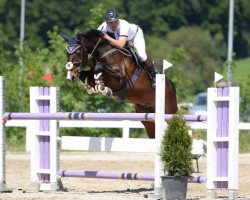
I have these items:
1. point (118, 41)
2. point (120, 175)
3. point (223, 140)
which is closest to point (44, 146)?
point (120, 175)

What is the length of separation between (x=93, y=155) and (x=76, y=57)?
7.60m

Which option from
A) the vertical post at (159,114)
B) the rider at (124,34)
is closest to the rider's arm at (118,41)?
the rider at (124,34)

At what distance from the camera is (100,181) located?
12.9 meters

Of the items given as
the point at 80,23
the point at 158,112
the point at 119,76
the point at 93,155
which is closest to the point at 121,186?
the point at 119,76

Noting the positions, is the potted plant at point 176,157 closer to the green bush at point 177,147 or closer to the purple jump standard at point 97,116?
the green bush at point 177,147

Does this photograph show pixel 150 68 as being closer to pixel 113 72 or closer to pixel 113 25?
pixel 113 72

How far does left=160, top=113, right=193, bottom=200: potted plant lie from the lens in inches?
359

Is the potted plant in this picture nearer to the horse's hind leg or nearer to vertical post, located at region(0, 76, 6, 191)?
vertical post, located at region(0, 76, 6, 191)

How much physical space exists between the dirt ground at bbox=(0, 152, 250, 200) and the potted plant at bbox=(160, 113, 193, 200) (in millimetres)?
692

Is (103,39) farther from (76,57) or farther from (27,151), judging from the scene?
(27,151)

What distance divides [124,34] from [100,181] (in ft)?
7.70

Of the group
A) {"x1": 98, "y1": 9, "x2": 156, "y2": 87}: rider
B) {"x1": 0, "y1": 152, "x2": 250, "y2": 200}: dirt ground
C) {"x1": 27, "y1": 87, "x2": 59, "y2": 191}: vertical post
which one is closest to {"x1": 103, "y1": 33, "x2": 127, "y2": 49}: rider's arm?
{"x1": 98, "y1": 9, "x2": 156, "y2": 87}: rider

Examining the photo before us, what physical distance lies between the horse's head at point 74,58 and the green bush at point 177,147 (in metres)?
2.13

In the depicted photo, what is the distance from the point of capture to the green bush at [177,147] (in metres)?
9.11
